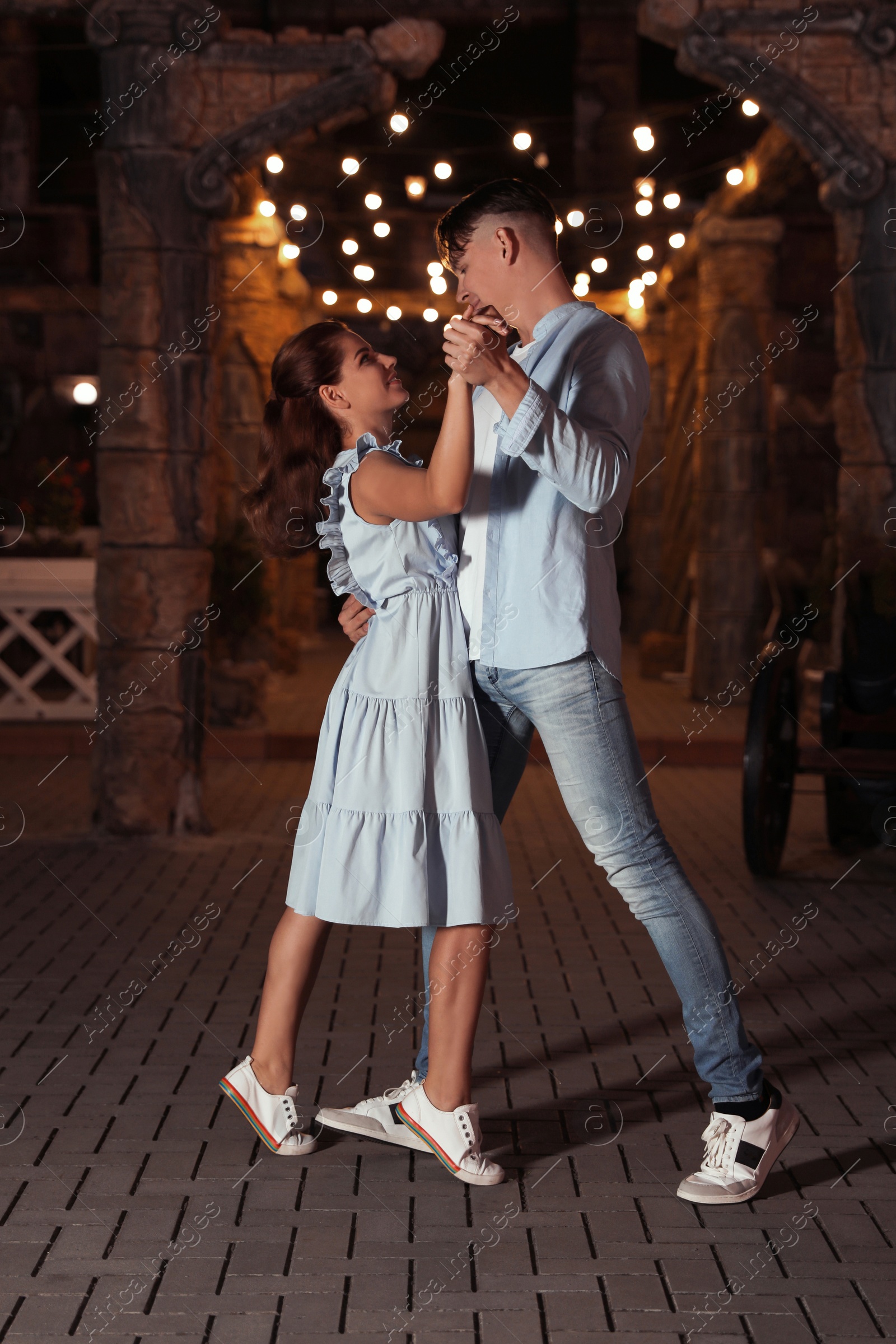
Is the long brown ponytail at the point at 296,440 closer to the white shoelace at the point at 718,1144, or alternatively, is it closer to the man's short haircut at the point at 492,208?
the man's short haircut at the point at 492,208

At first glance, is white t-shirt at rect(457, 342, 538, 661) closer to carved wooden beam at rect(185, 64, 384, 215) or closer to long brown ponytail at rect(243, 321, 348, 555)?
long brown ponytail at rect(243, 321, 348, 555)

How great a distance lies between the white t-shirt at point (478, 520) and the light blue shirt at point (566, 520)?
0.02m

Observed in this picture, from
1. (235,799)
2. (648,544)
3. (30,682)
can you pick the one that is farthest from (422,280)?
(235,799)

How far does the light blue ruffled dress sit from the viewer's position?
289cm

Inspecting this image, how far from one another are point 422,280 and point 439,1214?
14912 mm

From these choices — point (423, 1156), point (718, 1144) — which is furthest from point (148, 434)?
point (718, 1144)

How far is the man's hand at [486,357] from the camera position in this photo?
8.20ft

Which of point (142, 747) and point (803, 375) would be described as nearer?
point (142, 747)

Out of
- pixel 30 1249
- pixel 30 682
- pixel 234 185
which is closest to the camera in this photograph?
pixel 30 1249

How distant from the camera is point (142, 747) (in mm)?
6207

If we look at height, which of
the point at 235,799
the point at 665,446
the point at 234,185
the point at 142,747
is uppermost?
the point at 234,185

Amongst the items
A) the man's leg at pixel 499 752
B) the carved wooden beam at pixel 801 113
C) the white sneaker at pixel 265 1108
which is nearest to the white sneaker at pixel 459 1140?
the man's leg at pixel 499 752

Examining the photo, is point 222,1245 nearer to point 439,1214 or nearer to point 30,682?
point 439,1214

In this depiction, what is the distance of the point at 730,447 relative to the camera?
10562mm
